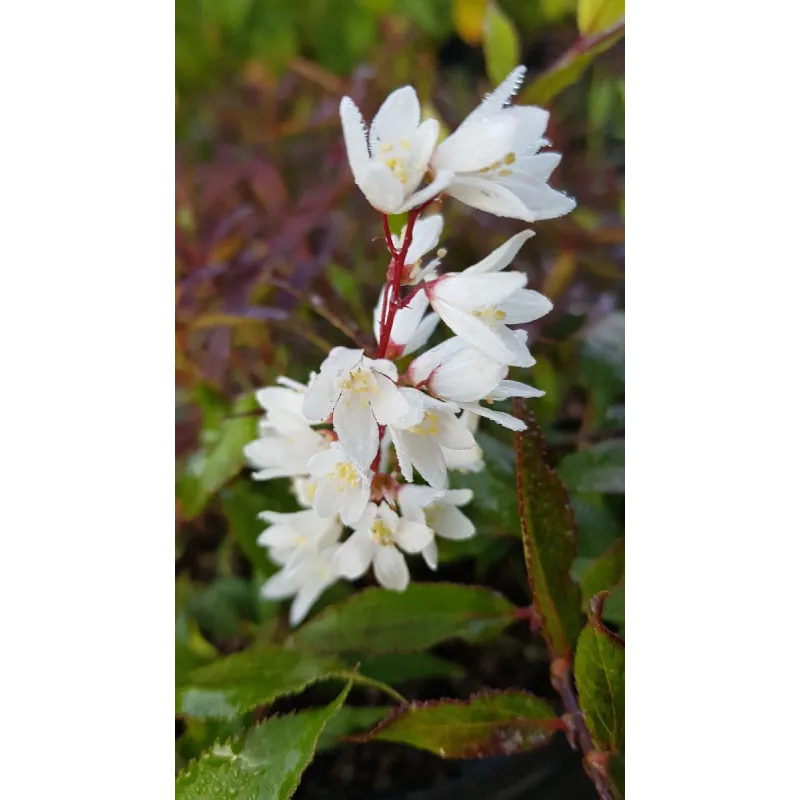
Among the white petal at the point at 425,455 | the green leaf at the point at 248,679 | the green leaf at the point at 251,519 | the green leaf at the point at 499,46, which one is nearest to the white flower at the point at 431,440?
the white petal at the point at 425,455

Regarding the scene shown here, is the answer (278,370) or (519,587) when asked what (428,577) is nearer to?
(519,587)

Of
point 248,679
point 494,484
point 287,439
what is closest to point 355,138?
point 287,439

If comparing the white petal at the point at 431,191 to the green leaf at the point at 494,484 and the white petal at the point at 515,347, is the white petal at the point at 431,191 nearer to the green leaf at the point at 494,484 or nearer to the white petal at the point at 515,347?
the white petal at the point at 515,347

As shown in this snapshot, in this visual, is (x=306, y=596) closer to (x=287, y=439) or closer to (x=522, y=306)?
(x=287, y=439)

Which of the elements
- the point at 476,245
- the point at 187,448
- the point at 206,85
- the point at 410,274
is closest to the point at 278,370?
the point at 187,448

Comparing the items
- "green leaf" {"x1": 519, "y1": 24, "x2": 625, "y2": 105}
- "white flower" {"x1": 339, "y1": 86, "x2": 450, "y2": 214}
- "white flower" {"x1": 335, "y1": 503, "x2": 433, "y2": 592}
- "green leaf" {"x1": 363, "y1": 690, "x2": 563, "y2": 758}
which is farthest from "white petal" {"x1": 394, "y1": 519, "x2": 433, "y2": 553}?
"green leaf" {"x1": 519, "y1": 24, "x2": 625, "y2": 105}

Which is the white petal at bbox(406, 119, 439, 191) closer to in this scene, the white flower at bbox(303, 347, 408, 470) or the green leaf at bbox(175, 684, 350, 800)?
the white flower at bbox(303, 347, 408, 470)
